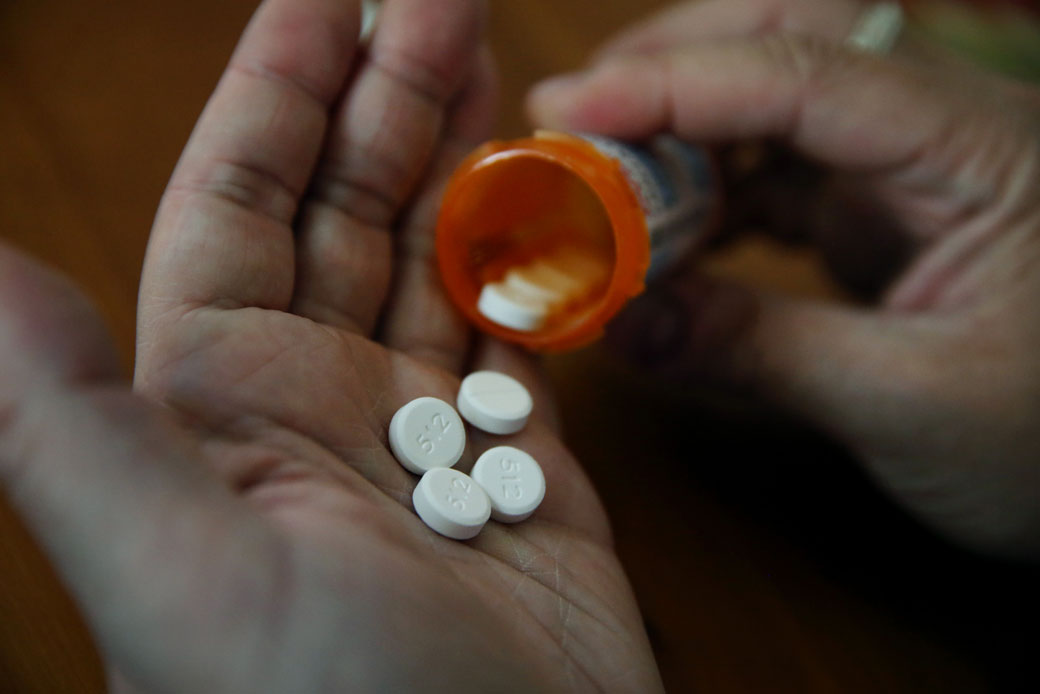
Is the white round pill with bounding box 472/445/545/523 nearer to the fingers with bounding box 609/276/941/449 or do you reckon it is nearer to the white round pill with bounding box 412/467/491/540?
the white round pill with bounding box 412/467/491/540

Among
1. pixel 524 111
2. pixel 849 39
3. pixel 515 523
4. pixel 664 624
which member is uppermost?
pixel 849 39

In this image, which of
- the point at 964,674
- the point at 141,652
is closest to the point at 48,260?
the point at 141,652

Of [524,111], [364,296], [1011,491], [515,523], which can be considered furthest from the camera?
[524,111]

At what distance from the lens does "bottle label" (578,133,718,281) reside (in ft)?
2.66

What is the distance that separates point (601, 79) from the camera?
3.13 feet

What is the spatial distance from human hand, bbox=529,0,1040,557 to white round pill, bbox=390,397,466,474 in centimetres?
43

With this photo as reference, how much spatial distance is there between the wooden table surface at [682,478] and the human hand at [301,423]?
0.18 m

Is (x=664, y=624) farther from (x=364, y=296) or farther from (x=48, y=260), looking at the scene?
(x=48, y=260)

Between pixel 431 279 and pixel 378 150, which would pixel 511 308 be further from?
A: pixel 378 150

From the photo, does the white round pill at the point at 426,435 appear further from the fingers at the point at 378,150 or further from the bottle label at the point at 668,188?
the bottle label at the point at 668,188

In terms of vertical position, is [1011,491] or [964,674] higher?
[1011,491]

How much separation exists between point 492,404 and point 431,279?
18 cm

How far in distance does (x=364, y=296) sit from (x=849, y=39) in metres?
0.86

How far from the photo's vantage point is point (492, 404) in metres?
0.69
